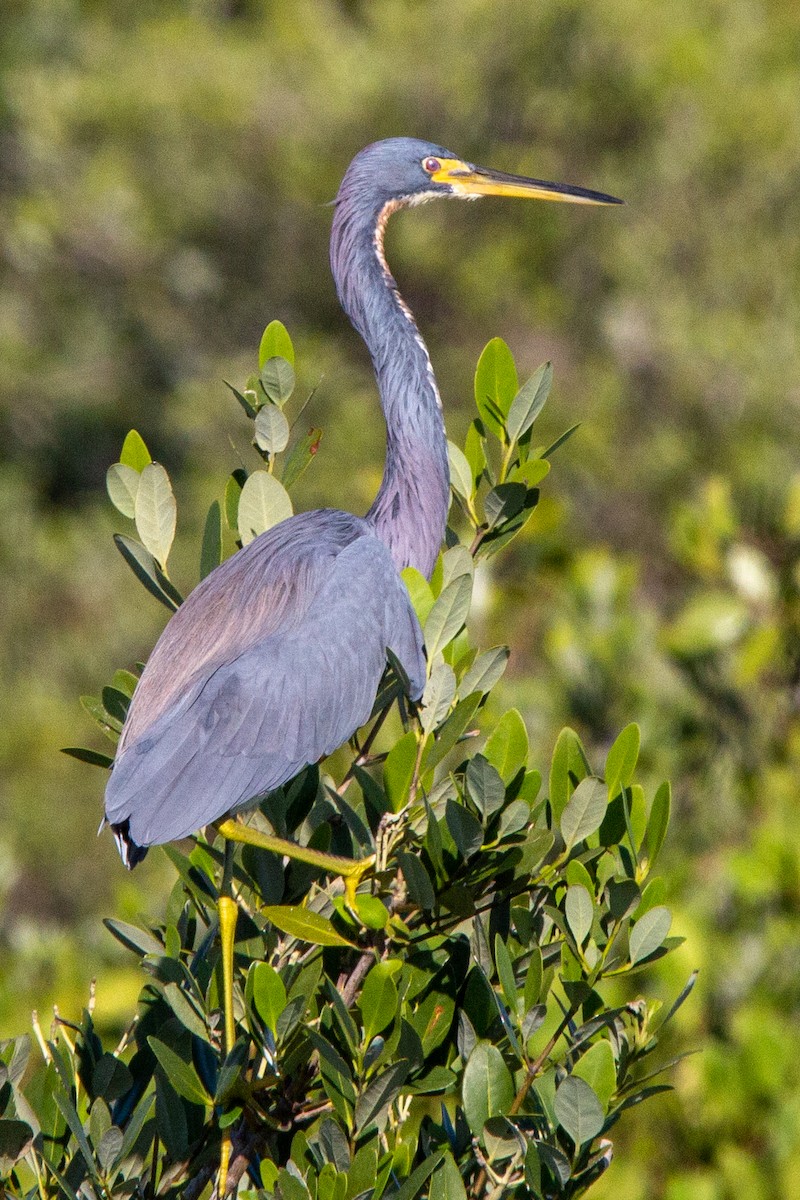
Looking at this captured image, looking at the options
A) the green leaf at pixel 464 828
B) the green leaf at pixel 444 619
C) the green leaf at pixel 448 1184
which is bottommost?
the green leaf at pixel 448 1184

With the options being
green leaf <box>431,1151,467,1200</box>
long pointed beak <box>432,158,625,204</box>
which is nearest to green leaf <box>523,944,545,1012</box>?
green leaf <box>431,1151,467,1200</box>

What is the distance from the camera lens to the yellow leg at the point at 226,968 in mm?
2229

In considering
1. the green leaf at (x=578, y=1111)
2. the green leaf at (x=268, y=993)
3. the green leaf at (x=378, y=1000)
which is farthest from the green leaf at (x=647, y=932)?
the green leaf at (x=268, y=993)

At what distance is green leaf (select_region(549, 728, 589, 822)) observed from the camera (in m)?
2.28

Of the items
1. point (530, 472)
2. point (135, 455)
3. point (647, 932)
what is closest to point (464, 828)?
point (647, 932)

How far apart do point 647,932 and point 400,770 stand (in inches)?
16.9

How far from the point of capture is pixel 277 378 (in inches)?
102

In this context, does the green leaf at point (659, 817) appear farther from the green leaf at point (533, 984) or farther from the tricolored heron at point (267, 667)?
the tricolored heron at point (267, 667)

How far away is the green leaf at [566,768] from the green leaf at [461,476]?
0.53 metres

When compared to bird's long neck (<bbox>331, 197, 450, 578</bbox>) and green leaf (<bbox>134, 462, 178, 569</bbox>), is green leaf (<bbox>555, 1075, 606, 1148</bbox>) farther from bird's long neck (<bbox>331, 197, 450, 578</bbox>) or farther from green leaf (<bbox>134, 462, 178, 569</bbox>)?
bird's long neck (<bbox>331, 197, 450, 578</bbox>)

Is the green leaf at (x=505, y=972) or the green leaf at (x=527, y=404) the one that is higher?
the green leaf at (x=527, y=404)

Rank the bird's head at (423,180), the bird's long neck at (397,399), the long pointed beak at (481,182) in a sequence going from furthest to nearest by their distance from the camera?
the long pointed beak at (481,182) → the bird's head at (423,180) → the bird's long neck at (397,399)

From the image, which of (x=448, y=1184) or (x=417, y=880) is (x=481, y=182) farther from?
(x=448, y=1184)

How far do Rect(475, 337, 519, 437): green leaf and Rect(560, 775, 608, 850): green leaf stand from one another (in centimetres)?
74
